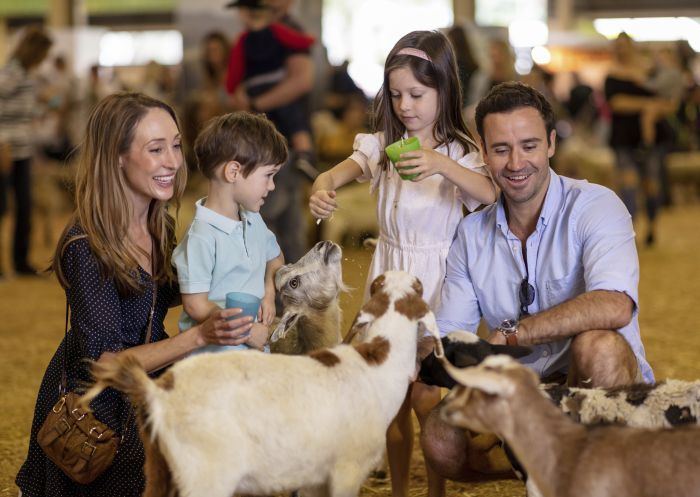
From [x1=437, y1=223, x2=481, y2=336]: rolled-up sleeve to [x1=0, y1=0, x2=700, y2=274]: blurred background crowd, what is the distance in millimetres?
1062

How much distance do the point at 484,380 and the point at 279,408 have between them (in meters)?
0.61

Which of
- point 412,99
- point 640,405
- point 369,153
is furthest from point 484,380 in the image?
point 369,153

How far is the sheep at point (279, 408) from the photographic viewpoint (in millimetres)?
2447

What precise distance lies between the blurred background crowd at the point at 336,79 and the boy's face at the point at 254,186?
2.13 feet

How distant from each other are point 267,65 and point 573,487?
4.69 meters

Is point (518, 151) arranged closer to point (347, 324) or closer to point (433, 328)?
point (433, 328)

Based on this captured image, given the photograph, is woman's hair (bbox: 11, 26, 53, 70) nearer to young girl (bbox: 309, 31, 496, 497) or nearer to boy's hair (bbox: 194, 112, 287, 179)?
young girl (bbox: 309, 31, 496, 497)

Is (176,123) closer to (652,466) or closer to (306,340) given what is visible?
(306,340)

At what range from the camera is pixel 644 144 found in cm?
1038

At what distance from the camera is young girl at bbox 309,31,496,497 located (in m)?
3.43

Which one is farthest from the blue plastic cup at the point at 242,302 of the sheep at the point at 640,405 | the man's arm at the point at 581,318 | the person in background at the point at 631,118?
the person in background at the point at 631,118

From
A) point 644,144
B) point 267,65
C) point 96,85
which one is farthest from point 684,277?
point 96,85

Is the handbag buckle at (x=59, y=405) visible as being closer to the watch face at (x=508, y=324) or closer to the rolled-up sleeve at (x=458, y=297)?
the rolled-up sleeve at (x=458, y=297)

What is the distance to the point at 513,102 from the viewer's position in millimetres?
3248
